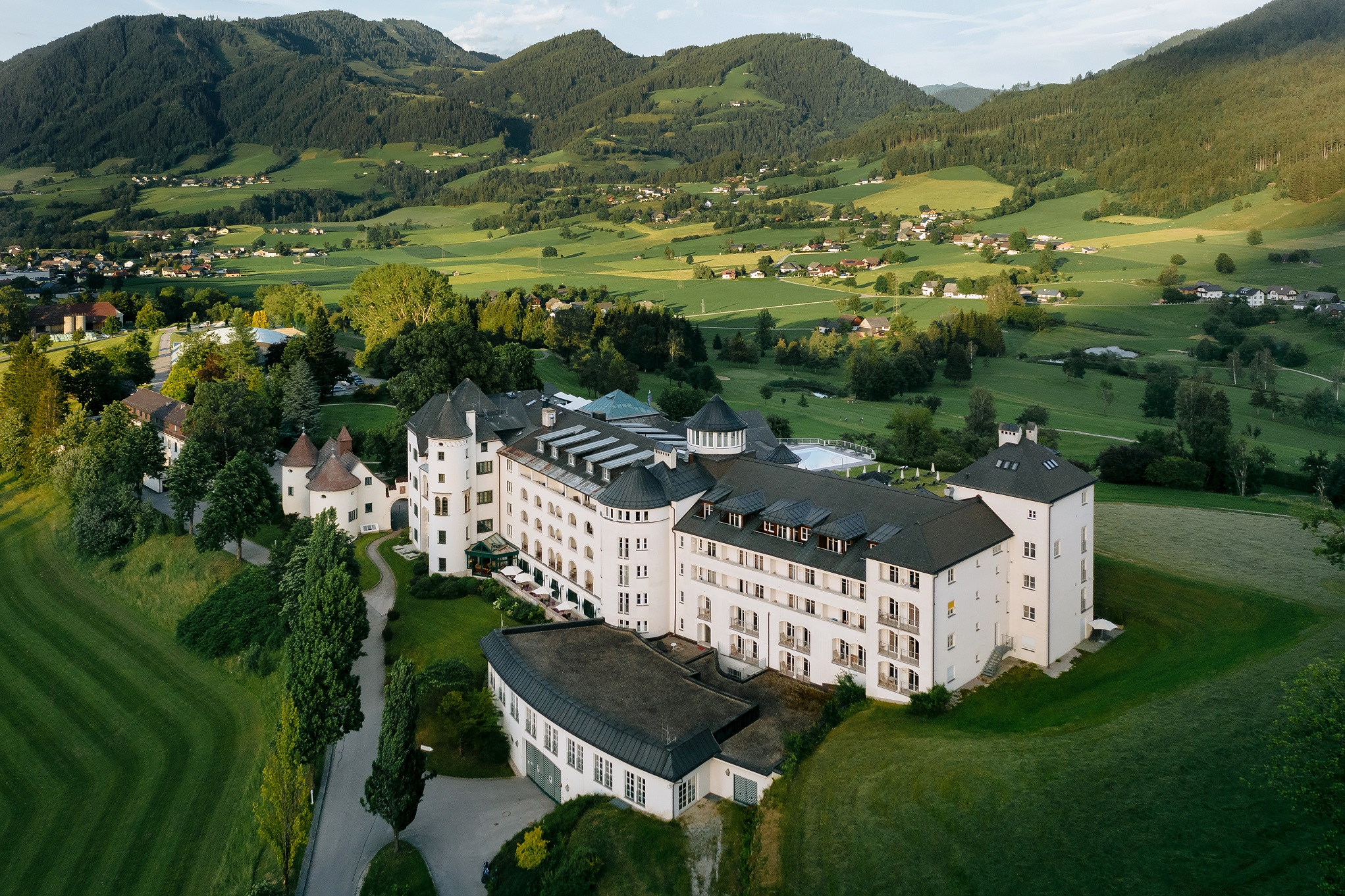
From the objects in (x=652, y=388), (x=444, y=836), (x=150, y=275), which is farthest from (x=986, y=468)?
(x=150, y=275)

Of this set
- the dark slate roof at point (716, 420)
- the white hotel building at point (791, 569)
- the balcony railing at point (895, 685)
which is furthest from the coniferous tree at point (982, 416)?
the balcony railing at point (895, 685)

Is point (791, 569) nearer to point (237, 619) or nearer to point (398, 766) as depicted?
point (398, 766)

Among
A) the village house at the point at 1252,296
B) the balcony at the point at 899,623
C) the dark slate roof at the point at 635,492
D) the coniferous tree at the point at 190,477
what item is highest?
the village house at the point at 1252,296

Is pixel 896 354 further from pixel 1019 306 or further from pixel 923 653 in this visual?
pixel 923 653

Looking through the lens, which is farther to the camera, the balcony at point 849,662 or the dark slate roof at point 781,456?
the dark slate roof at point 781,456

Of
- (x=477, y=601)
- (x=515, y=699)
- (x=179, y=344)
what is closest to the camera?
(x=515, y=699)

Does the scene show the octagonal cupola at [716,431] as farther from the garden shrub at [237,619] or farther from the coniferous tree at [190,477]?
the coniferous tree at [190,477]

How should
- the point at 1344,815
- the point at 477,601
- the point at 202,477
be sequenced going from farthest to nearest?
1. the point at 202,477
2. the point at 477,601
3. the point at 1344,815
